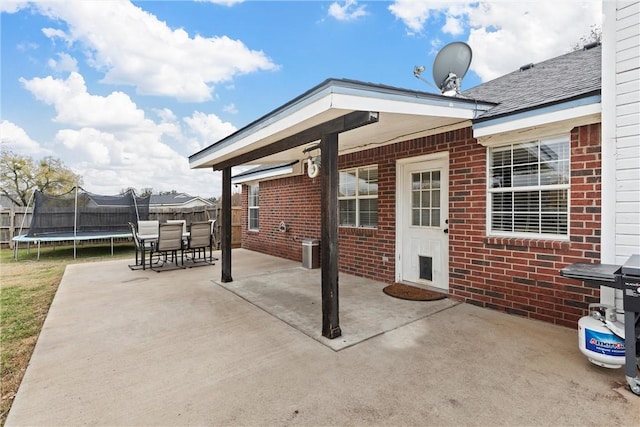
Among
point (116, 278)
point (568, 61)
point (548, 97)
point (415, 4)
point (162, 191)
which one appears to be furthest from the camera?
point (162, 191)

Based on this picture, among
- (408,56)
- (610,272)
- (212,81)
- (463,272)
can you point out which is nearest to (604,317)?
(610,272)

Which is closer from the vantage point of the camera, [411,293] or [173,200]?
[411,293]

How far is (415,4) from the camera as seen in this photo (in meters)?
6.90

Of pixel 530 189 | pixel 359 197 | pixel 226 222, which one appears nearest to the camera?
pixel 530 189

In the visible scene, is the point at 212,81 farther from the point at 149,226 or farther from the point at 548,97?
the point at 548,97

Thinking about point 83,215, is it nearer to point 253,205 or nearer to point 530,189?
point 253,205

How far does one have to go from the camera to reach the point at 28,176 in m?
17.3

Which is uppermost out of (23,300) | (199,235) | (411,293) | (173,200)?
(173,200)

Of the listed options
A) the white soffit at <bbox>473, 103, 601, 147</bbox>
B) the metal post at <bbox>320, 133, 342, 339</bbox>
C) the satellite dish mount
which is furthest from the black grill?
the satellite dish mount

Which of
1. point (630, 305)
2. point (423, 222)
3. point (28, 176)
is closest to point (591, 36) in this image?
point (423, 222)

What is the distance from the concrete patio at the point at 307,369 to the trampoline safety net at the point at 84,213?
815cm

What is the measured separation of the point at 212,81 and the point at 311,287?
1040 cm

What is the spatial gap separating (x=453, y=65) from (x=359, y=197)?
2935mm

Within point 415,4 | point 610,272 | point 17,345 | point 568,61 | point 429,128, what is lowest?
point 17,345
